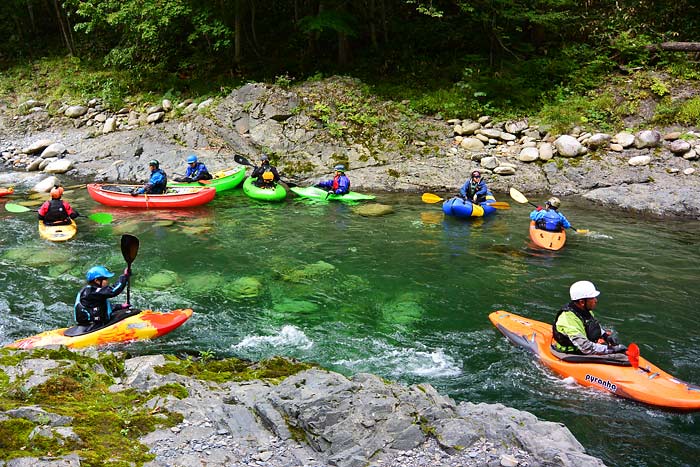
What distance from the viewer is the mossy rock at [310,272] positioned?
927 cm

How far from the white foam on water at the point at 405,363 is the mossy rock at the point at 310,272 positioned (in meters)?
2.60

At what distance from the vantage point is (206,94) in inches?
A: 759

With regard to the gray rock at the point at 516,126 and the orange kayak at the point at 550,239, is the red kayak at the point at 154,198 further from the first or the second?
the gray rock at the point at 516,126

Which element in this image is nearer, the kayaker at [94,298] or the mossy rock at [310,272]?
the kayaker at [94,298]

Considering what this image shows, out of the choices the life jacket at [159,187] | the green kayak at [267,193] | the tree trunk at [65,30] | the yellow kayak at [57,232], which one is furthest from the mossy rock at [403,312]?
the tree trunk at [65,30]

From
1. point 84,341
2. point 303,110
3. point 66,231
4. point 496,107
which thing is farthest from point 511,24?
point 84,341

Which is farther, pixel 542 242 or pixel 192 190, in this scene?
pixel 192 190

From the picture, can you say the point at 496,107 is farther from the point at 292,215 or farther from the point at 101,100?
the point at 101,100

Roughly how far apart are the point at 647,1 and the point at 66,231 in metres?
18.2

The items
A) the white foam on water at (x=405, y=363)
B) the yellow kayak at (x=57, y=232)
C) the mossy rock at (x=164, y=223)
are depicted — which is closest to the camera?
the white foam on water at (x=405, y=363)

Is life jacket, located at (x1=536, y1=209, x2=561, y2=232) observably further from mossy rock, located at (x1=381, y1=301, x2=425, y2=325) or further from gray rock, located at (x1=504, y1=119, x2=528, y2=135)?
gray rock, located at (x1=504, y1=119, x2=528, y2=135)

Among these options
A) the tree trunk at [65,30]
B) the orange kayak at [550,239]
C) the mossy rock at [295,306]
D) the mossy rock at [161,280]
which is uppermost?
the tree trunk at [65,30]

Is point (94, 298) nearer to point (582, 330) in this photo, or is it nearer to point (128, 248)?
point (128, 248)

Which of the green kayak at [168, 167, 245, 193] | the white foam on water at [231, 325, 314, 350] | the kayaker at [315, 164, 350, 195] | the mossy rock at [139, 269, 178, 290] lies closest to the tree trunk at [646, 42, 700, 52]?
the kayaker at [315, 164, 350, 195]
